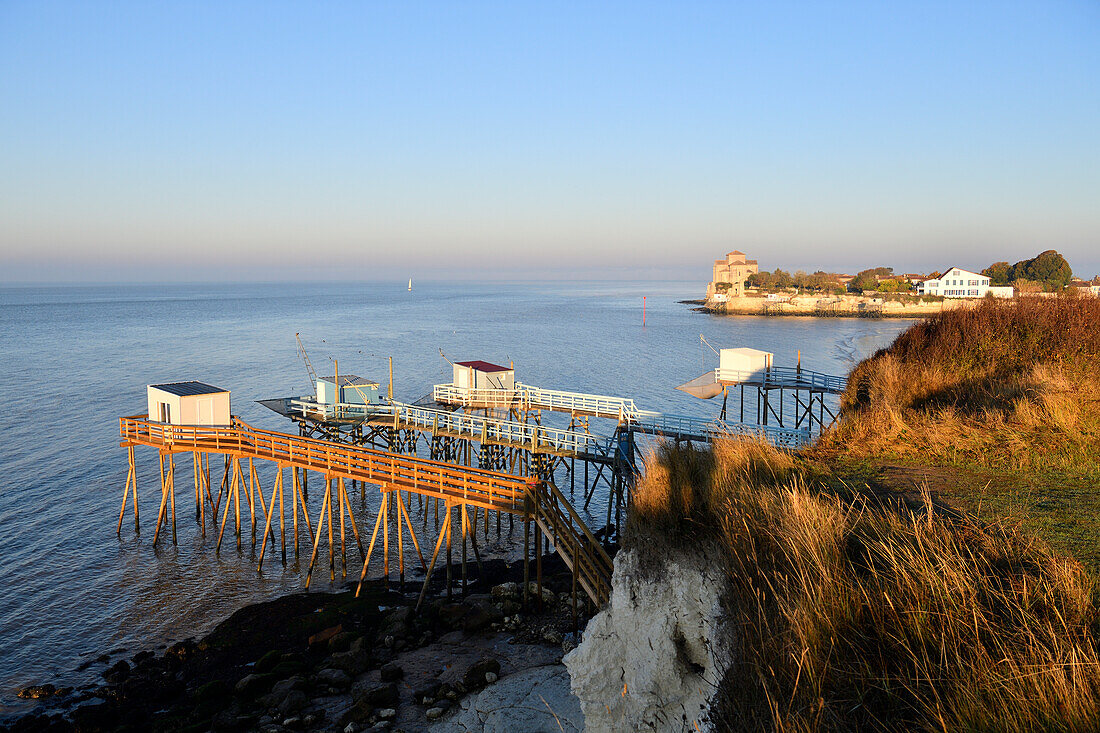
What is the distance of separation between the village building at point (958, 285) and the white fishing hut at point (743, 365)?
98.0m

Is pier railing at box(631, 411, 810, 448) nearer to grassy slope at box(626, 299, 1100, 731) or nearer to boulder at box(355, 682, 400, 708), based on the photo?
grassy slope at box(626, 299, 1100, 731)

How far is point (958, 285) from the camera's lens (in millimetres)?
117938

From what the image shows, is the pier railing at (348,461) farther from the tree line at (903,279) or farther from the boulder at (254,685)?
the tree line at (903,279)

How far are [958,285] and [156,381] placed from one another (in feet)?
398

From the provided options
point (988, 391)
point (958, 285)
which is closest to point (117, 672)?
point (988, 391)

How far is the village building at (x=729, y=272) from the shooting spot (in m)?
164

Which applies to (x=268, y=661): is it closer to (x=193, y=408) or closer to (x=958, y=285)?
(x=193, y=408)

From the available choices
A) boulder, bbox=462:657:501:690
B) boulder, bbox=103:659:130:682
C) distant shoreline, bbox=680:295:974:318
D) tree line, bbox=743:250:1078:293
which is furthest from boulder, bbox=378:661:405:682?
distant shoreline, bbox=680:295:974:318

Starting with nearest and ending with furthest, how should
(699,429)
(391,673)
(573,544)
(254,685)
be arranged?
1. (391,673)
2. (254,685)
3. (573,544)
4. (699,429)

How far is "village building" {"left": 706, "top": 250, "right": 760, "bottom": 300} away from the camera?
164 metres

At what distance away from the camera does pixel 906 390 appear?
61.2 ft

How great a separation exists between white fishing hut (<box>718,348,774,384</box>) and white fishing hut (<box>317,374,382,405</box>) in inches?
606

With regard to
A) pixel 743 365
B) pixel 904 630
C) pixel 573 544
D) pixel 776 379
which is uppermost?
pixel 904 630

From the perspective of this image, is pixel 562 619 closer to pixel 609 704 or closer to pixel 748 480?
pixel 609 704
